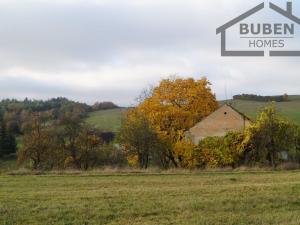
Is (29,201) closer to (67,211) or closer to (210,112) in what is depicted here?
(67,211)

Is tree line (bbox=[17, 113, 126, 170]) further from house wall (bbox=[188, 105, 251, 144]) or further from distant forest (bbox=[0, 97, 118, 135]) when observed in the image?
distant forest (bbox=[0, 97, 118, 135])

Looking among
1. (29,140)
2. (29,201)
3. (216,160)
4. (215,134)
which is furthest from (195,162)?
(29,201)

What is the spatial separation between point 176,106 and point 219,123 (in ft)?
15.4

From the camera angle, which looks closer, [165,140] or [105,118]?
[165,140]

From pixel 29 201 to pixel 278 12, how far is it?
86.2 ft

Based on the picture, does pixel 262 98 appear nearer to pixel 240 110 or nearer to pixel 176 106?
pixel 240 110

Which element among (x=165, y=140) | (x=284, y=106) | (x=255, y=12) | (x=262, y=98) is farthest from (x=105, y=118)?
(x=255, y=12)

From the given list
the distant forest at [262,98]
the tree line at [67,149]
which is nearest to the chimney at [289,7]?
the tree line at [67,149]

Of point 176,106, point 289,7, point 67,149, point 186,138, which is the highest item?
point 289,7

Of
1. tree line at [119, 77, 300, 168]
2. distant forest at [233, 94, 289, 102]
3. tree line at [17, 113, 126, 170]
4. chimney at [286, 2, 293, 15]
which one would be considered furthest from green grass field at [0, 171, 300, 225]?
distant forest at [233, 94, 289, 102]

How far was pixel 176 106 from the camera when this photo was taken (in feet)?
173

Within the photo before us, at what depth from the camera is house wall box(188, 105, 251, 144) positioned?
52.6 meters

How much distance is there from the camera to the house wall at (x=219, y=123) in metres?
52.6

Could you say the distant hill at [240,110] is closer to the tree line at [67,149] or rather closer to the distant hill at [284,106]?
the distant hill at [284,106]
